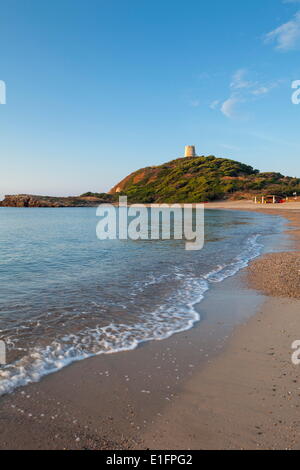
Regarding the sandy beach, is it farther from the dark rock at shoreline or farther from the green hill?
the dark rock at shoreline

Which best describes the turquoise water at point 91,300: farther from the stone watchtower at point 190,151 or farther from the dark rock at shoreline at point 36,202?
the stone watchtower at point 190,151

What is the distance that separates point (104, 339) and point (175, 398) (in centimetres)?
213

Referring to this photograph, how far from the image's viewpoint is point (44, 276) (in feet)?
33.7

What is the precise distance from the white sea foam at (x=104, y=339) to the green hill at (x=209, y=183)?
3491 inches

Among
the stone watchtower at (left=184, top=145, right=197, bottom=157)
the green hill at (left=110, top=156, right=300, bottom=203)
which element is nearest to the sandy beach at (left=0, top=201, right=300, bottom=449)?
the green hill at (left=110, top=156, right=300, bottom=203)

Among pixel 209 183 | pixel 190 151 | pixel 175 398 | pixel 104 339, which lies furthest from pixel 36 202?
pixel 175 398

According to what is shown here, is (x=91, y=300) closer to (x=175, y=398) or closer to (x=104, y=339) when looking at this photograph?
(x=104, y=339)

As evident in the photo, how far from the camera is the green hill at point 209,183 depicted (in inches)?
3784

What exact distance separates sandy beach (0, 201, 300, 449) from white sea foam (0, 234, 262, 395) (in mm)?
227

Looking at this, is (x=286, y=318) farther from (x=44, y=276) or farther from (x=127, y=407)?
(x=44, y=276)

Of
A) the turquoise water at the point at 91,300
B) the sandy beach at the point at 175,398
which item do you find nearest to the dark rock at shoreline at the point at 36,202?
the turquoise water at the point at 91,300

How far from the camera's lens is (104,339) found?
5426 millimetres

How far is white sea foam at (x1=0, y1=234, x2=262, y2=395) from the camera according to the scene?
4262mm

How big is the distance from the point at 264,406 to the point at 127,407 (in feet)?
5.02
